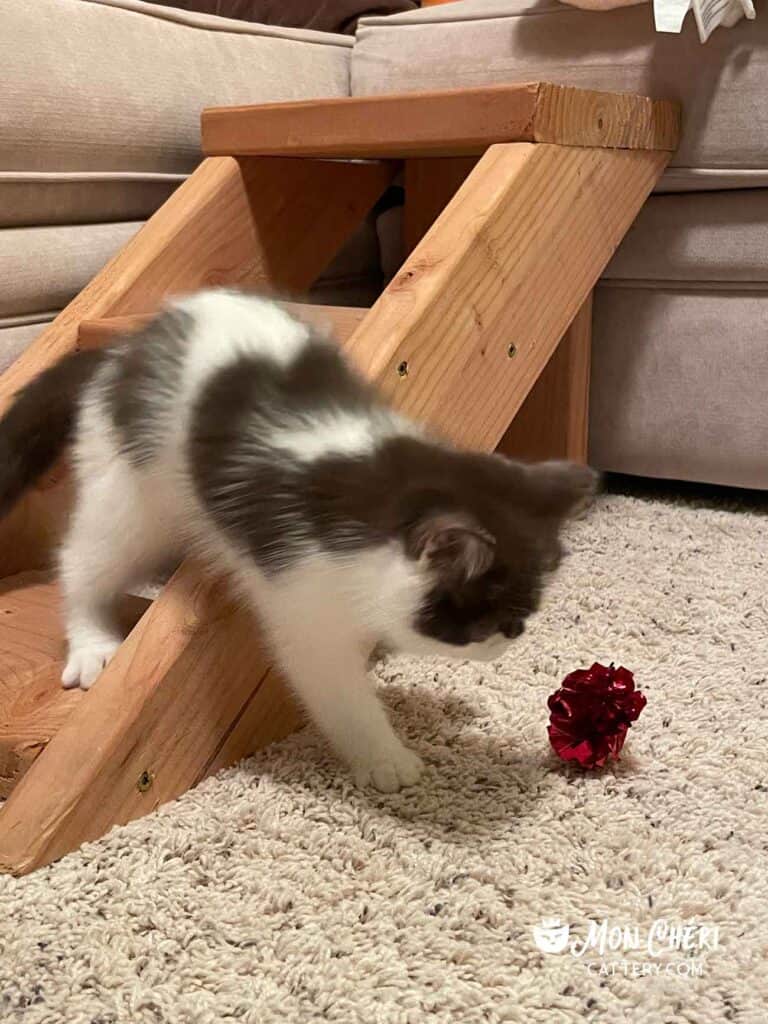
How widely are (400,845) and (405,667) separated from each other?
0.38 m

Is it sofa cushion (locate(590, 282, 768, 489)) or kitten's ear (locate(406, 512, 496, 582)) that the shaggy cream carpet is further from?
sofa cushion (locate(590, 282, 768, 489))

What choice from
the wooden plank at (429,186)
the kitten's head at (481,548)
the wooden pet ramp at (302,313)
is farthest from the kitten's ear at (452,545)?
the wooden plank at (429,186)

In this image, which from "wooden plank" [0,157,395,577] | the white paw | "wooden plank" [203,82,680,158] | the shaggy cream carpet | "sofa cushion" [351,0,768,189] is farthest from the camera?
"sofa cushion" [351,0,768,189]

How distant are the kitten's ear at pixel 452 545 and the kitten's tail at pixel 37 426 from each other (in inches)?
21.3

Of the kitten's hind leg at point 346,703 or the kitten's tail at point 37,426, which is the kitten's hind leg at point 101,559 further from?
the kitten's hind leg at point 346,703

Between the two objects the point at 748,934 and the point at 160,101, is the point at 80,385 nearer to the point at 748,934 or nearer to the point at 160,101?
the point at 160,101

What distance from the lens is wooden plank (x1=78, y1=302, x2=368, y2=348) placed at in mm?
1256

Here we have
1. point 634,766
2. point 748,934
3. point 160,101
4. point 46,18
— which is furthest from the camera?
point 160,101

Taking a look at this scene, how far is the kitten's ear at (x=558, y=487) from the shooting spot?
930 millimetres

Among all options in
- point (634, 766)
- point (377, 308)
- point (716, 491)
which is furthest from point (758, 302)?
point (634, 766)

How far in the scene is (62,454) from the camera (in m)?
1.23

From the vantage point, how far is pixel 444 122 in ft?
4.58

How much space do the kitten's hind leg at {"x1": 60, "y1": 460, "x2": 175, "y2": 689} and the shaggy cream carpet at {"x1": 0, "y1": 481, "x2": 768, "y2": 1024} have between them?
222 mm

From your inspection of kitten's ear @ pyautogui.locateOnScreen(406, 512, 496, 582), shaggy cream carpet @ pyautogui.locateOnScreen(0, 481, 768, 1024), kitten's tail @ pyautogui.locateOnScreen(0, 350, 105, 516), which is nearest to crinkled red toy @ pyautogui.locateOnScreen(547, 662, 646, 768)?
shaggy cream carpet @ pyautogui.locateOnScreen(0, 481, 768, 1024)
